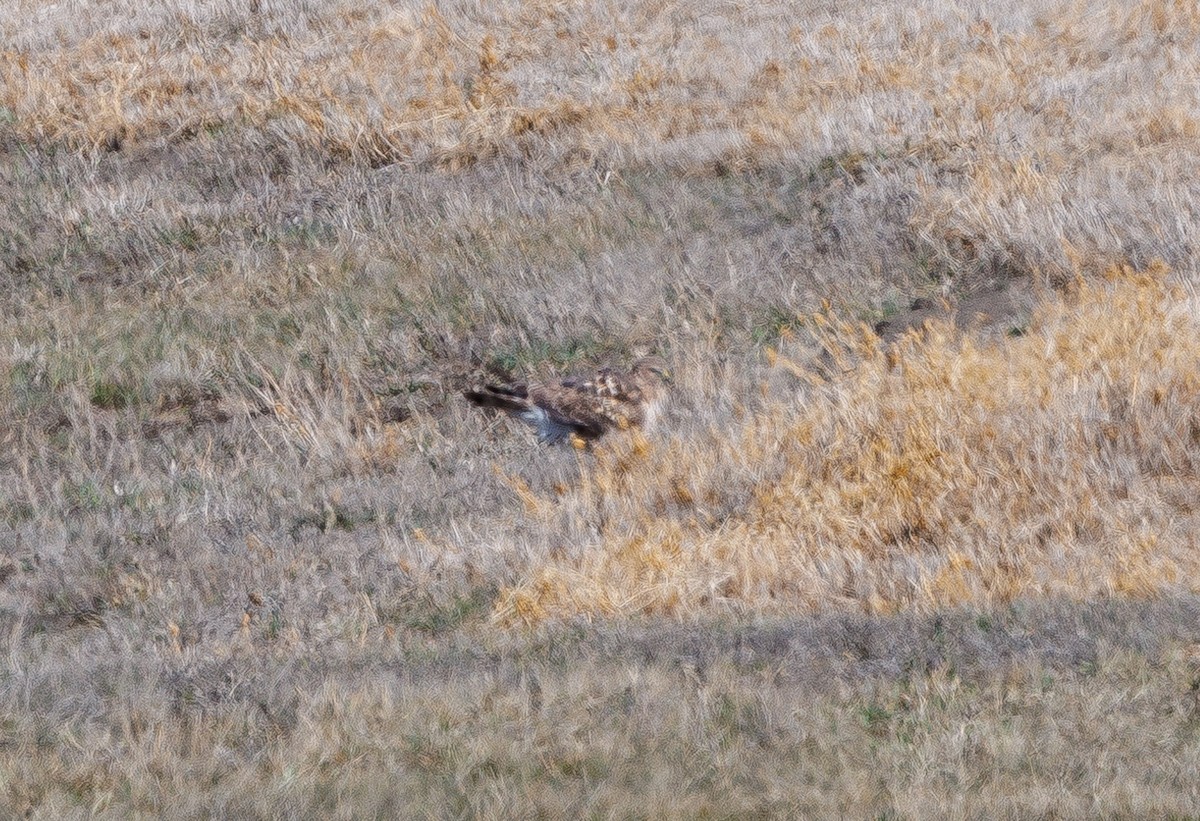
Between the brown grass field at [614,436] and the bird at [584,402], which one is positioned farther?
the bird at [584,402]

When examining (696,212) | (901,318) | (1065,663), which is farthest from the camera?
(696,212)

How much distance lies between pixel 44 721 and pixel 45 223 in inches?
295

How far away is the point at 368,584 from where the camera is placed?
21.3 feet

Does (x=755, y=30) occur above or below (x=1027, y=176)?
above

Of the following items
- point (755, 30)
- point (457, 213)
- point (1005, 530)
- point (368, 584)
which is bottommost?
point (368, 584)

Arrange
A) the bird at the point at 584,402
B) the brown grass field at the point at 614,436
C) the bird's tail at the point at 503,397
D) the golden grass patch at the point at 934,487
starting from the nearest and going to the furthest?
the brown grass field at the point at 614,436
the golden grass patch at the point at 934,487
the bird at the point at 584,402
the bird's tail at the point at 503,397

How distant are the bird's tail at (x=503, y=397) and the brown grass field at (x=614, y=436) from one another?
0.25m

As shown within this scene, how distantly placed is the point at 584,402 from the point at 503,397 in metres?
0.59

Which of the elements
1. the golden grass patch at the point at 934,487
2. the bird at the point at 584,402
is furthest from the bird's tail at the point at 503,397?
the golden grass patch at the point at 934,487

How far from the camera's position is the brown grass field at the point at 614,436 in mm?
4090

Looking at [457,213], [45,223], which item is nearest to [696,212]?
[457,213]

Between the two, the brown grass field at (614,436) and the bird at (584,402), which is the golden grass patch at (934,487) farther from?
the bird at (584,402)

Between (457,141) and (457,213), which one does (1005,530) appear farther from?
(457,141)

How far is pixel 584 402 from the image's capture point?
791cm
